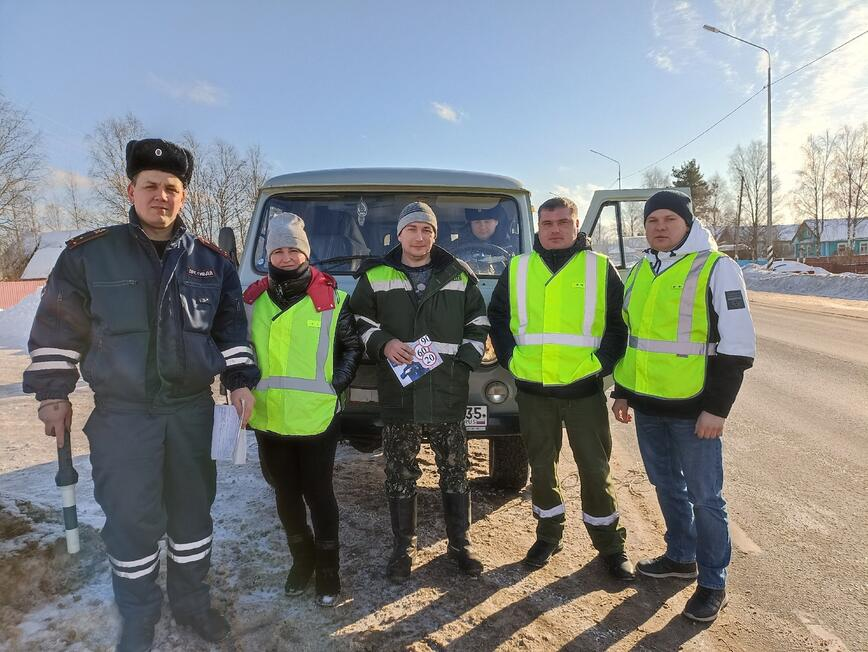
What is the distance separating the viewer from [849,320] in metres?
13.7

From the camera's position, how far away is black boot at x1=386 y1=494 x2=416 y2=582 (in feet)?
9.75

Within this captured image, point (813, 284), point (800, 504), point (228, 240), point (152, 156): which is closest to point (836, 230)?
point (813, 284)

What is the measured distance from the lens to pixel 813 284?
24.3 m

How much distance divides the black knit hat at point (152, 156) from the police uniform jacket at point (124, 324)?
21cm

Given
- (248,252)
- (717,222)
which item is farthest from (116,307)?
(717,222)

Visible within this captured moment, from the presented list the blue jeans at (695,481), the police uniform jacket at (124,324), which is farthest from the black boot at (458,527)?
the police uniform jacket at (124,324)

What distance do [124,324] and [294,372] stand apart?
2.51 ft

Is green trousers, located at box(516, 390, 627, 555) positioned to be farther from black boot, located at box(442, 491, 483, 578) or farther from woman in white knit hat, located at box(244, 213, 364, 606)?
woman in white knit hat, located at box(244, 213, 364, 606)

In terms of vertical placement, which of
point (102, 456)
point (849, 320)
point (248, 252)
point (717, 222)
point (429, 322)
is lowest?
point (849, 320)

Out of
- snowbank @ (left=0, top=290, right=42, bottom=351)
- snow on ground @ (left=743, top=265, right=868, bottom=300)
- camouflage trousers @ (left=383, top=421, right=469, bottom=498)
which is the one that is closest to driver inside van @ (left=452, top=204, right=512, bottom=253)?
camouflage trousers @ (left=383, top=421, right=469, bottom=498)

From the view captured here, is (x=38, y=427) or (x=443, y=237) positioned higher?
(x=443, y=237)

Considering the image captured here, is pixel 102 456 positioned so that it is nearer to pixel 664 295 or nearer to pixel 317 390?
pixel 317 390

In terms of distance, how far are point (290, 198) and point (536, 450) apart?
255cm

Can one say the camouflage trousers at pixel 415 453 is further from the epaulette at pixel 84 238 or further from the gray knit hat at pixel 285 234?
the epaulette at pixel 84 238
